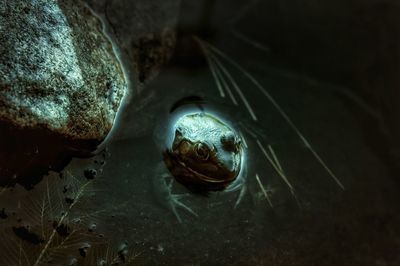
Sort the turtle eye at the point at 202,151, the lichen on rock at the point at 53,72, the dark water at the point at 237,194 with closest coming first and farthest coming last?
the lichen on rock at the point at 53,72 → the dark water at the point at 237,194 → the turtle eye at the point at 202,151

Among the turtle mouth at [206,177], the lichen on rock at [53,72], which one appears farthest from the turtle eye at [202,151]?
the lichen on rock at [53,72]

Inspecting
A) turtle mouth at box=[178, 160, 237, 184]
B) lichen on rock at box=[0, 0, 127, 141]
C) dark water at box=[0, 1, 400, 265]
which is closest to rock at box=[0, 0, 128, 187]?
lichen on rock at box=[0, 0, 127, 141]

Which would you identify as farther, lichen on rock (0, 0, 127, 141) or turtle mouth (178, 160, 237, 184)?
turtle mouth (178, 160, 237, 184)

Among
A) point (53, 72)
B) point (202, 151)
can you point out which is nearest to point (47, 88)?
point (53, 72)

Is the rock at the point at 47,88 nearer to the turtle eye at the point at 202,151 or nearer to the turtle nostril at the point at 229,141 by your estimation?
the turtle eye at the point at 202,151

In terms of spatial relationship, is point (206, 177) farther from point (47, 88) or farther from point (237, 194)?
point (47, 88)

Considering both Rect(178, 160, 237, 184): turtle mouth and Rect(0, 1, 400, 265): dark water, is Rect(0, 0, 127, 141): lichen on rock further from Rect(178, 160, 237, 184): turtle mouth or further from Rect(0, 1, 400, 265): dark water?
Rect(178, 160, 237, 184): turtle mouth

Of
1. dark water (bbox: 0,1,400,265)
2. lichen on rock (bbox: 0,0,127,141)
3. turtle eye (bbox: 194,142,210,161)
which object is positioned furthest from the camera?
turtle eye (bbox: 194,142,210,161)

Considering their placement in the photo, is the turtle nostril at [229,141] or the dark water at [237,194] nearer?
the dark water at [237,194]
